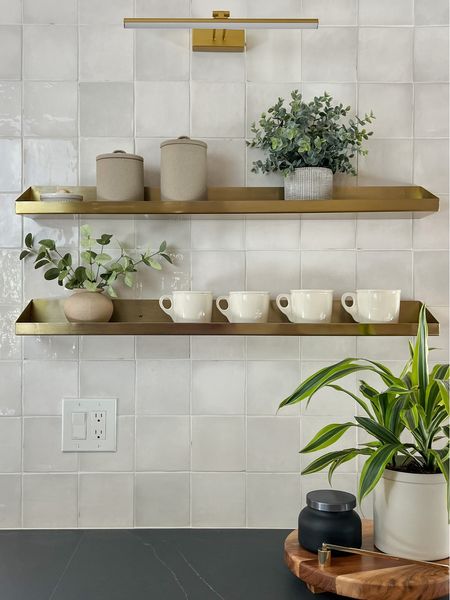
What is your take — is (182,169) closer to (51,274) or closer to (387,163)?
(51,274)

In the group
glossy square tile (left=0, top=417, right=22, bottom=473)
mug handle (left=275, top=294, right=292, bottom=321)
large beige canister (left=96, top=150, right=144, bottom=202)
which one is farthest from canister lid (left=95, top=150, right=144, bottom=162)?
glossy square tile (left=0, top=417, right=22, bottom=473)

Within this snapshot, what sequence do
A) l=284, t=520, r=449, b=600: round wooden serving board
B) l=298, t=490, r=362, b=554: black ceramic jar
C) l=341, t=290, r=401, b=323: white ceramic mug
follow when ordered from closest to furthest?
l=284, t=520, r=449, b=600: round wooden serving board < l=298, t=490, r=362, b=554: black ceramic jar < l=341, t=290, r=401, b=323: white ceramic mug

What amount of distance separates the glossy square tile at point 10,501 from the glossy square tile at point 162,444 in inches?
11.5

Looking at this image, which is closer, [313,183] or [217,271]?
[313,183]

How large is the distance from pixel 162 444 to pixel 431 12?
1220 mm

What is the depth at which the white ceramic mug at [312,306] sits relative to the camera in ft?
4.51

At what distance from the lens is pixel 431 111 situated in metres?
1.54

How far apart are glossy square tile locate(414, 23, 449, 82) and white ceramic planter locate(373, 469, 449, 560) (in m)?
0.95

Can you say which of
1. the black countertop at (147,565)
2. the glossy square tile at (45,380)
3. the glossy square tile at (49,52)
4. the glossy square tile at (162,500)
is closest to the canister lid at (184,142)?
the glossy square tile at (49,52)

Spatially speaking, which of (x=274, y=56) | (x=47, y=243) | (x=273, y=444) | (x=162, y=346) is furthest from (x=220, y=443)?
(x=274, y=56)

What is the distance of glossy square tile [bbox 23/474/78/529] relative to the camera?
1.54 meters

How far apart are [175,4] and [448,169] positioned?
2.50 feet

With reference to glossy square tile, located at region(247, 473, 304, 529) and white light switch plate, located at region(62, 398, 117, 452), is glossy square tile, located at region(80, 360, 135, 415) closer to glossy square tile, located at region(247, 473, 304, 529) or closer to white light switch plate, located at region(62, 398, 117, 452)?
white light switch plate, located at region(62, 398, 117, 452)

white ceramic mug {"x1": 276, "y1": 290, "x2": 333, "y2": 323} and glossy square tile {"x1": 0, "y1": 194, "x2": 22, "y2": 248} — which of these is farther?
glossy square tile {"x1": 0, "y1": 194, "x2": 22, "y2": 248}
